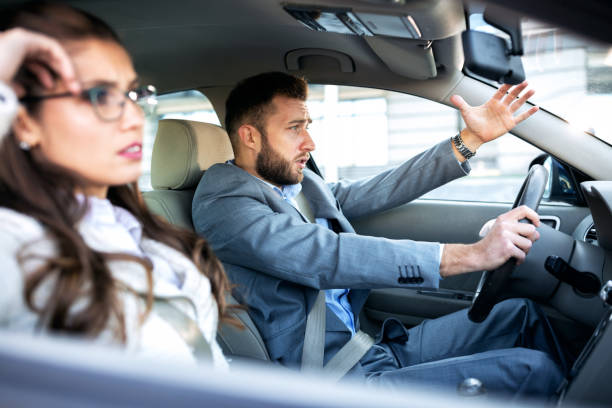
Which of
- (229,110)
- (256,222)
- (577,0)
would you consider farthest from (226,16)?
(577,0)

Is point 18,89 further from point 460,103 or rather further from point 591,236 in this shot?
point 591,236

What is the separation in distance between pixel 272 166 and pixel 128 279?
3.72 feet

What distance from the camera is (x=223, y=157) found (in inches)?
82.0

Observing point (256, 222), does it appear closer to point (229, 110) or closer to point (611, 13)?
point (229, 110)

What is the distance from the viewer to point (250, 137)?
6.43ft

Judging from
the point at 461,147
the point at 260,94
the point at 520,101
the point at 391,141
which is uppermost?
the point at 520,101

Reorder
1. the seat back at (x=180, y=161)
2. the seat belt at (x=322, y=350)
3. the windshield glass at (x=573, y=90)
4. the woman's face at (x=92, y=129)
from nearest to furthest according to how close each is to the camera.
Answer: the woman's face at (x=92, y=129) < the seat belt at (x=322, y=350) < the windshield glass at (x=573, y=90) < the seat back at (x=180, y=161)

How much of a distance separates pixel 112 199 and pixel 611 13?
898 mm

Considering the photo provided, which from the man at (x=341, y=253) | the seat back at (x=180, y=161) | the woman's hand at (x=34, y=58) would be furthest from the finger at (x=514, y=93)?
the woman's hand at (x=34, y=58)

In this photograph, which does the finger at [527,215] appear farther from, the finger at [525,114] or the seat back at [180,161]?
the seat back at [180,161]

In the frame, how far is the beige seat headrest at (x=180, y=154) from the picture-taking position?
1.93 metres

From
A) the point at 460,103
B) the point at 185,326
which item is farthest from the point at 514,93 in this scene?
the point at 185,326

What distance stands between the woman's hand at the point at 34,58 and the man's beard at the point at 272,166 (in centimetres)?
112

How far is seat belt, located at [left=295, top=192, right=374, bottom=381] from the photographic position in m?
1.61
